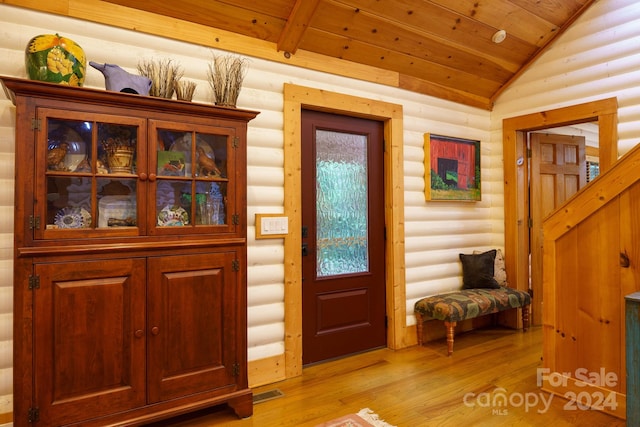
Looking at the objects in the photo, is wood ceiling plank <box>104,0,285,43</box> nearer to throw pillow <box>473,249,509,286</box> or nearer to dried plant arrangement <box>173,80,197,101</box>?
dried plant arrangement <box>173,80,197,101</box>

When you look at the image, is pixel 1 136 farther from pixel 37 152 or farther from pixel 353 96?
pixel 353 96

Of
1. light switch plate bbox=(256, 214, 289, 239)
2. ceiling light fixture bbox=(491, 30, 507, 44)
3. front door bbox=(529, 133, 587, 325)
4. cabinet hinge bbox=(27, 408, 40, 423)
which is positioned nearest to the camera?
cabinet hinge bbox=(27, 408, 40, 423)

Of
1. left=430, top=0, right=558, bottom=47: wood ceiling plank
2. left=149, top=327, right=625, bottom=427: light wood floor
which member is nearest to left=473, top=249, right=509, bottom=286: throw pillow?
left=149, top=327, right=625, bottom=427: light wood floor

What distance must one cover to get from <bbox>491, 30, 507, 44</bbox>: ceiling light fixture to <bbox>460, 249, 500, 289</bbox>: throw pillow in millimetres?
2156

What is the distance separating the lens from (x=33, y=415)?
1.73 meters

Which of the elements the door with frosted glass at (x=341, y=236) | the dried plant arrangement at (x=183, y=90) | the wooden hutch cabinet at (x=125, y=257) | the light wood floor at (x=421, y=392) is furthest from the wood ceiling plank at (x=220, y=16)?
the light wood floor at (x=421, y=392)

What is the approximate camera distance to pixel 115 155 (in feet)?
6.55

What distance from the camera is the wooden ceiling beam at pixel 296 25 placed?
2607 millimetres

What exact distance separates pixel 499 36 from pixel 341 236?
8.00ft

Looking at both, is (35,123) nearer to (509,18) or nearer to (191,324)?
(191,324)

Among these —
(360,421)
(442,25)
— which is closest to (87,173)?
(360,421)

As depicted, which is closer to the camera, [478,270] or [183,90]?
[183,90]

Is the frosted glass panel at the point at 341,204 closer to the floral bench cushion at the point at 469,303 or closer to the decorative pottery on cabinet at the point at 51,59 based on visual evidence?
the floral bench cushion at the point at 469,303

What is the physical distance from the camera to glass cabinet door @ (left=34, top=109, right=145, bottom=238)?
179 cm
